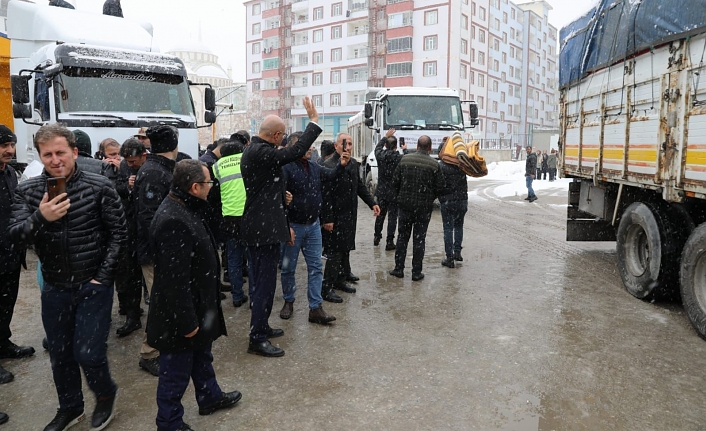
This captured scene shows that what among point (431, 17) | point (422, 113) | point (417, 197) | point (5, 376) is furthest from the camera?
point (431, 17)

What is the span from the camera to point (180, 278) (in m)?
3.10

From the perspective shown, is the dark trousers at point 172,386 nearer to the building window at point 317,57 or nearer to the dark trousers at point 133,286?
the dark trousers at point 133,286

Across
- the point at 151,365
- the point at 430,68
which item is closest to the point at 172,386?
the point at 151,365

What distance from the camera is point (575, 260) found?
8.38m

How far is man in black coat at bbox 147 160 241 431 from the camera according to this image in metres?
3.12

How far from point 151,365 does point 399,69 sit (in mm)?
51278

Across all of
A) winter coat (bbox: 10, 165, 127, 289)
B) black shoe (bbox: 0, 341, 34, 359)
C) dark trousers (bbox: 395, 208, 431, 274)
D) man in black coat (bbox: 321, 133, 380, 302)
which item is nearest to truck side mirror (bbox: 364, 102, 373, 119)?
dark trousers (bbox: 395, 208, 431, 274)

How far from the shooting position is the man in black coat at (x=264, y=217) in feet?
14.6

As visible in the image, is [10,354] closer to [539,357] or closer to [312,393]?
[312,393]

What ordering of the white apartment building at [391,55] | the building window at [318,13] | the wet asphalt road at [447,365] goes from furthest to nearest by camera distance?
the building window at [318,13]
the white apartment building at [391,55]
the wet asphalt road at [447,365]

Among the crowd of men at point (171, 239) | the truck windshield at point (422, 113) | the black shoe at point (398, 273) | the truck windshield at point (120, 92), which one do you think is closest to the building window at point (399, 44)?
the truck windshield at point (422, 113)

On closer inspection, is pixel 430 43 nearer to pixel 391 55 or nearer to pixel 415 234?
pixel 391 55

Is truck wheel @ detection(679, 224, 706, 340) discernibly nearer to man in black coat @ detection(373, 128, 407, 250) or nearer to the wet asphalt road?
the wet asphalt road

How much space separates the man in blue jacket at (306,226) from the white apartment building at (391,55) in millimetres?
45047
